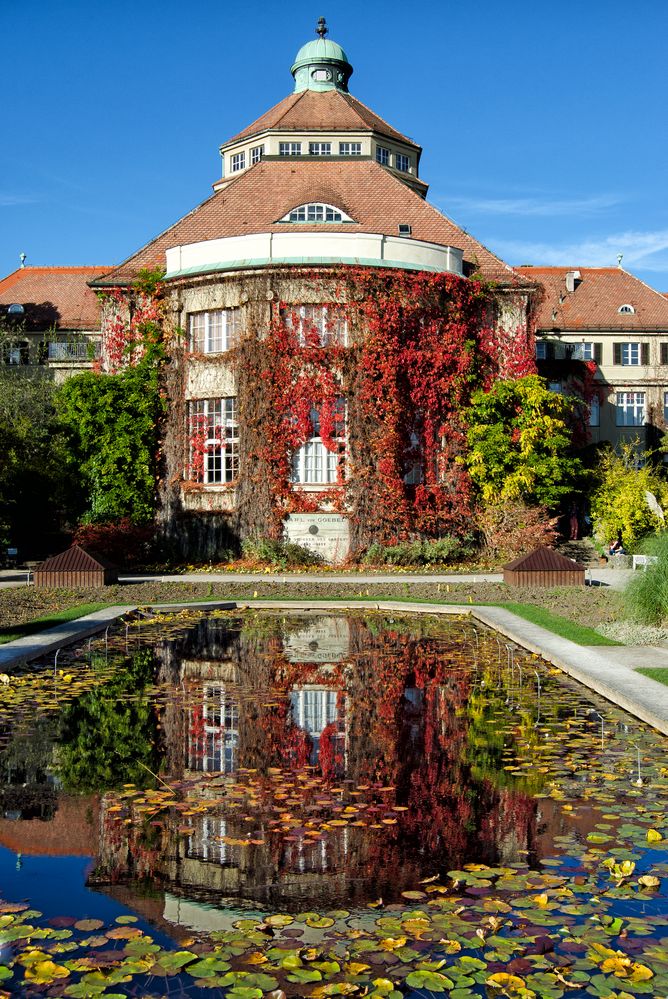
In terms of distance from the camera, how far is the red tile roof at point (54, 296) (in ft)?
157

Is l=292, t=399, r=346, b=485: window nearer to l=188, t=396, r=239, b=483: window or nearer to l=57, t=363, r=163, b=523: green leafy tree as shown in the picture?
l=188, t=396, r=239, b=483: window

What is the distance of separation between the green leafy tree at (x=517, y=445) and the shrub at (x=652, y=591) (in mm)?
15157

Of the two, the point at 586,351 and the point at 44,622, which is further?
the point at 586,351

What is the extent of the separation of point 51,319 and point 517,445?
25.1 m

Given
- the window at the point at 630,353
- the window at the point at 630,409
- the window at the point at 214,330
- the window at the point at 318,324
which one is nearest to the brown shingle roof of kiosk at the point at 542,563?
the window at the point at 318,324

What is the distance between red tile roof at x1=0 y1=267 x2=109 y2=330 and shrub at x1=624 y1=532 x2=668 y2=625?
35206 millimetres

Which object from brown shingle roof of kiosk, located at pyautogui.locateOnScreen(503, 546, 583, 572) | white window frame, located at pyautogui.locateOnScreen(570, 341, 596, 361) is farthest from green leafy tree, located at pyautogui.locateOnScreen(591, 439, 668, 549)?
white window frame, located at pyautogui.locateOnScreen(570, 341, 596, 361)

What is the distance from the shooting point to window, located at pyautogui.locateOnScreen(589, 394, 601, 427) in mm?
48719

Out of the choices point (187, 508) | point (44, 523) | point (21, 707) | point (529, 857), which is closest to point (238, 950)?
point (529, 857)

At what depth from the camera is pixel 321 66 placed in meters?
45.8

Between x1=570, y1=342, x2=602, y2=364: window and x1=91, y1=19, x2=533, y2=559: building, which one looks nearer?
x1=91, y1=19, x2=533, y2=559: building

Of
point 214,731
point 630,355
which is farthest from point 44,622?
point 630,355

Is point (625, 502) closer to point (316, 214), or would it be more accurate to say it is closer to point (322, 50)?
point (316, 214)

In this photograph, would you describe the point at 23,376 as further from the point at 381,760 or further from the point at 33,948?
the point at 33,948
